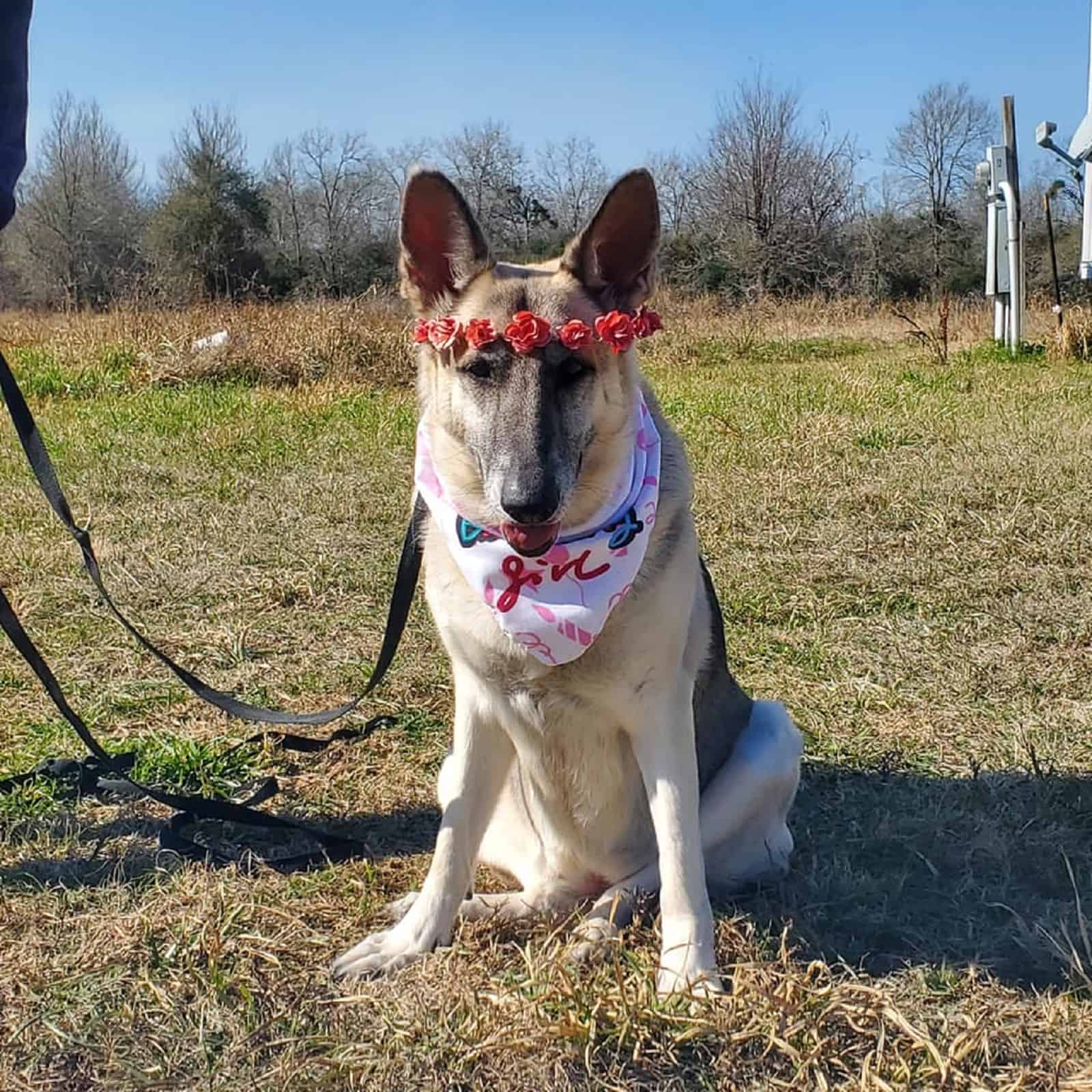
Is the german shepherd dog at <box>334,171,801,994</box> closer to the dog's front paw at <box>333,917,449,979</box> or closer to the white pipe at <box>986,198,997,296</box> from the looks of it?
the dog's front paw at <box>333,917,449,979</box>

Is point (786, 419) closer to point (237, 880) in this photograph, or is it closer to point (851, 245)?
point (237, 880)

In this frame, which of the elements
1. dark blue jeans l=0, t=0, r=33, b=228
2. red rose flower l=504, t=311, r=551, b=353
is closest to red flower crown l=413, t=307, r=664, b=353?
red rose flower l=504, t=311, r=551, b=353

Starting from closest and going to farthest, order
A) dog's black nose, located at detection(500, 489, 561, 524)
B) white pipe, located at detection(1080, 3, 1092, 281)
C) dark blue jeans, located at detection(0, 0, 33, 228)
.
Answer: dog's black nose, located at detection(500, 489, 561, 524), dark blue jeans, located at detection(0, 0, 33, 228), white pipe, located at detection(1080, 3, 1092, 281)

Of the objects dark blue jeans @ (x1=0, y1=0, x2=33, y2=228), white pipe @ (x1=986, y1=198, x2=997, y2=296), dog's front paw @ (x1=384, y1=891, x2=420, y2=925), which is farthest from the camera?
white pipe @ (x1=986, y1=198, x2=997, y2=296)

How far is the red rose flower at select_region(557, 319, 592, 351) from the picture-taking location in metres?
2.37

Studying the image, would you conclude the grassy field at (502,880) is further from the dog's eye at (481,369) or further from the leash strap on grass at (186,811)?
the dog's eye at (481,369)

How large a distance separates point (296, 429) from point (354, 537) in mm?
3729

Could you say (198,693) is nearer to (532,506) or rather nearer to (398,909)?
(398,909)

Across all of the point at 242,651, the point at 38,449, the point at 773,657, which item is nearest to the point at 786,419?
the point at 773,657

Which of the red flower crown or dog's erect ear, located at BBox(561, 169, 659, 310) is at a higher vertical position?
dog's erect ear, located at BBox(561, 169, 659, 310)

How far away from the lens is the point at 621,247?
8.39 ft

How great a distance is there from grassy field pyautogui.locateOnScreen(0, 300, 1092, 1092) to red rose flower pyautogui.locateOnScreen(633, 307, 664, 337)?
4.52 ft

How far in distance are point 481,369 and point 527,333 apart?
0.14 metres

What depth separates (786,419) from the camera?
29.7ft
